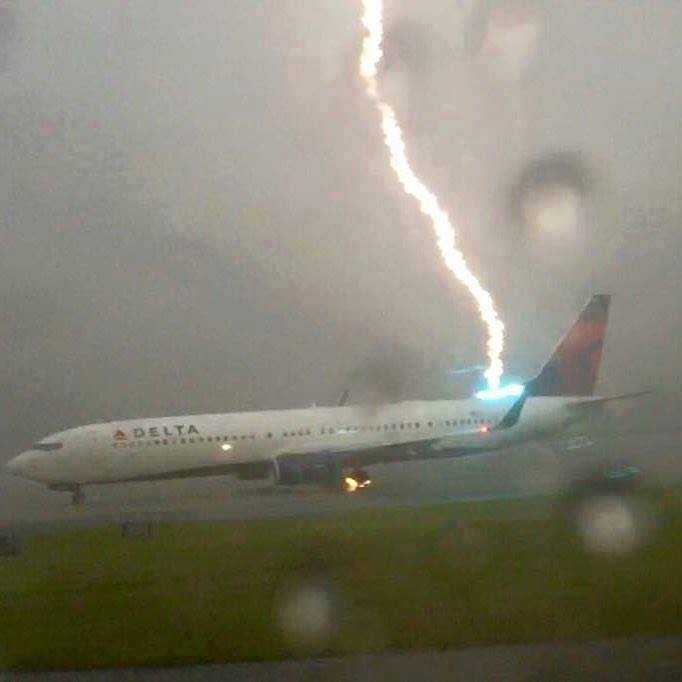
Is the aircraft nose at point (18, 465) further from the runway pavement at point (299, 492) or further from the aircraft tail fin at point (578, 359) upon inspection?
the aircraft tail fin at point (578, 359)

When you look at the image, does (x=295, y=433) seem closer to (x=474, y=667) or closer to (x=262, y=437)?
A: (x=262, y=437)

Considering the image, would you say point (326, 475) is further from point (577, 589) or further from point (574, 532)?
point (577, 589)

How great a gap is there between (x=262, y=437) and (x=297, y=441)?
52.9 inches

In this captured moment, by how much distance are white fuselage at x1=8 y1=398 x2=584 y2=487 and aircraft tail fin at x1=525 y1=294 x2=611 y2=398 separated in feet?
7.65

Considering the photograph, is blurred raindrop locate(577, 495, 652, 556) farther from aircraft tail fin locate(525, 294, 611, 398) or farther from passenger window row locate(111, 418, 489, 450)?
aircraft tail fin locate(525, 294, 611, 398)

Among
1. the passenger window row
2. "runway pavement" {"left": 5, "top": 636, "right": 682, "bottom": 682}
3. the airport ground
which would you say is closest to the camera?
"runway pavement" {"left": 5, "top": 636, "right": 682, "bottom": 682}

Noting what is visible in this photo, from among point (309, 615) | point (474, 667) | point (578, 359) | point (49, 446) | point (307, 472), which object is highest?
point (578, 359)

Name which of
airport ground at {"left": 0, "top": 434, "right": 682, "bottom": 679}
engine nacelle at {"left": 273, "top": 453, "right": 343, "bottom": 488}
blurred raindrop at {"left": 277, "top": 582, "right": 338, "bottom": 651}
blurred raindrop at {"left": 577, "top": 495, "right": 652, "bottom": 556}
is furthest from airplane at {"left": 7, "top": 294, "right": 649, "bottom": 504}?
blurred raindrop at {"left": 277, "top": 582, "right": 338, "bottom": 651}

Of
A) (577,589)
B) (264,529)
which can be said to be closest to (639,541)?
(577,589)

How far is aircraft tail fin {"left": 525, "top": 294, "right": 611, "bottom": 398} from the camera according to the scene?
53625 mm

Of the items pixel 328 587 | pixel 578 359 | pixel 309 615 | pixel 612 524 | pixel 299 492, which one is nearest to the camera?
pixel 309 615

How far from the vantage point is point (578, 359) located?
54625mm

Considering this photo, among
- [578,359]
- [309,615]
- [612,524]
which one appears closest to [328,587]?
[309,615]

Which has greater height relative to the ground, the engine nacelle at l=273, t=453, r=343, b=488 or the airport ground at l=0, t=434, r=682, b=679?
the engine nacelle at l=273, t=453, r=343, b=488
